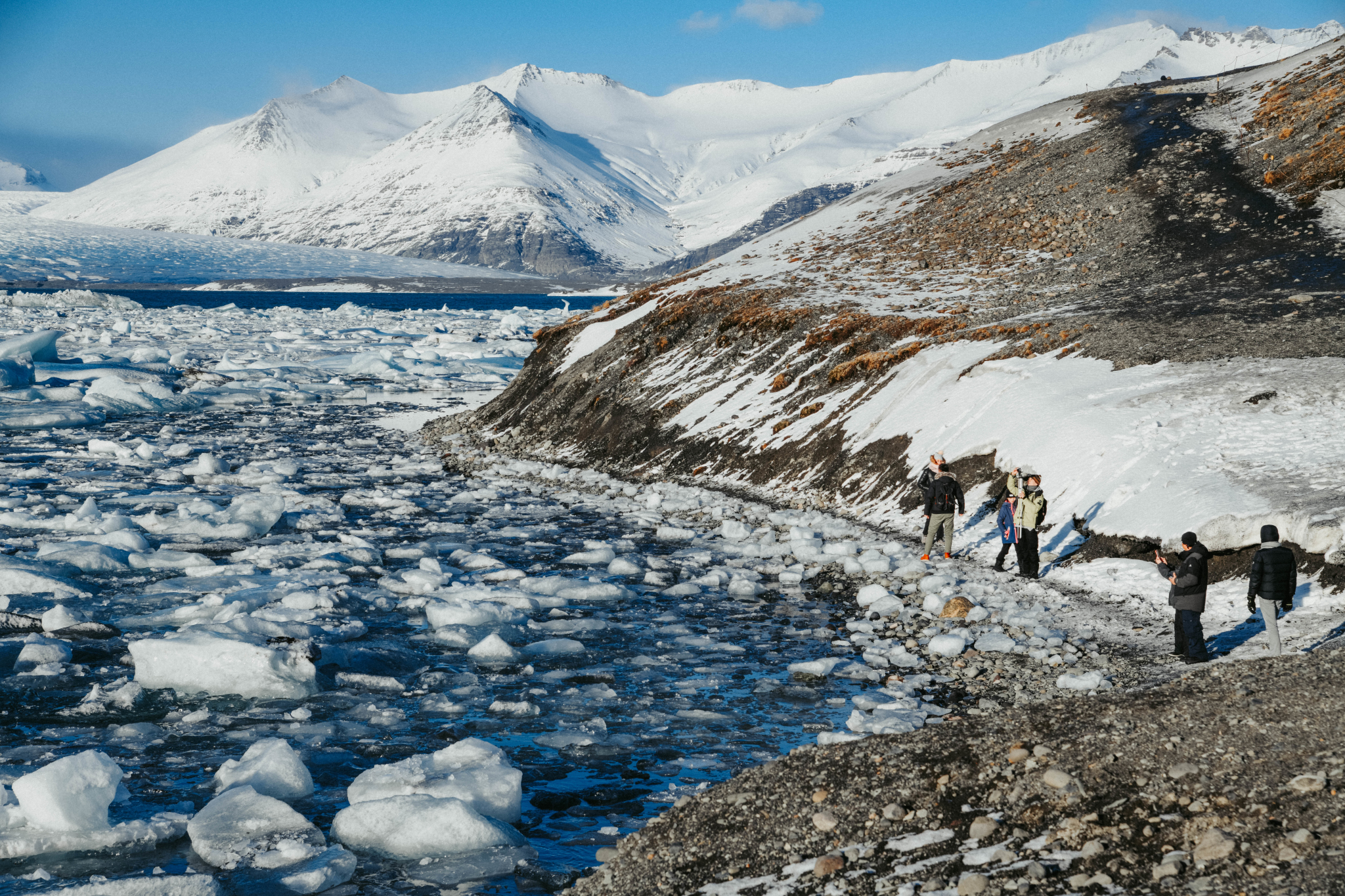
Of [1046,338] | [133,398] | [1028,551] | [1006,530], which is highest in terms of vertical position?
[1046,338]

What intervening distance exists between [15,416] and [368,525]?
24.3 metres

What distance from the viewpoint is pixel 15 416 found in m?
36.6

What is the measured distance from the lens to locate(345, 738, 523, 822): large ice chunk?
8.68 m

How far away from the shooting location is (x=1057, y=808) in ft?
23.1

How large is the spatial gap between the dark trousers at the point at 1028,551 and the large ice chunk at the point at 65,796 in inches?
555

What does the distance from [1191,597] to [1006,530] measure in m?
5.23

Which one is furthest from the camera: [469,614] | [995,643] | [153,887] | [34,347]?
[34,347]

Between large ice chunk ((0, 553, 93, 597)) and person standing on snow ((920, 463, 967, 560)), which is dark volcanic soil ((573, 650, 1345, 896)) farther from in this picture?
A: large ice chunk ((0, 553, 93, 597))

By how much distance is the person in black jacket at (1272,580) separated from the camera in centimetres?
1102

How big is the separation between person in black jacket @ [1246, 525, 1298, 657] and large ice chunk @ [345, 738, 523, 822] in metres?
9.01

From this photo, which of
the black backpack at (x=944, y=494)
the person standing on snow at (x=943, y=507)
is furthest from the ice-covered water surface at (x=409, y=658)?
the black backpack at (x=944, y=494)

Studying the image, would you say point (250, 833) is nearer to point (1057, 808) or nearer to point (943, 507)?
point (1057, 808)

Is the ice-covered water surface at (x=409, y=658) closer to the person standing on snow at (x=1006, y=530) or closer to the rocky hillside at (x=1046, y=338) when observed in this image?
the person standing on snow at (x=1006, y=530)

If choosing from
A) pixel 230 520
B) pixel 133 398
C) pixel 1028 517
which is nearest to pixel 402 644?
pixel 230 520
